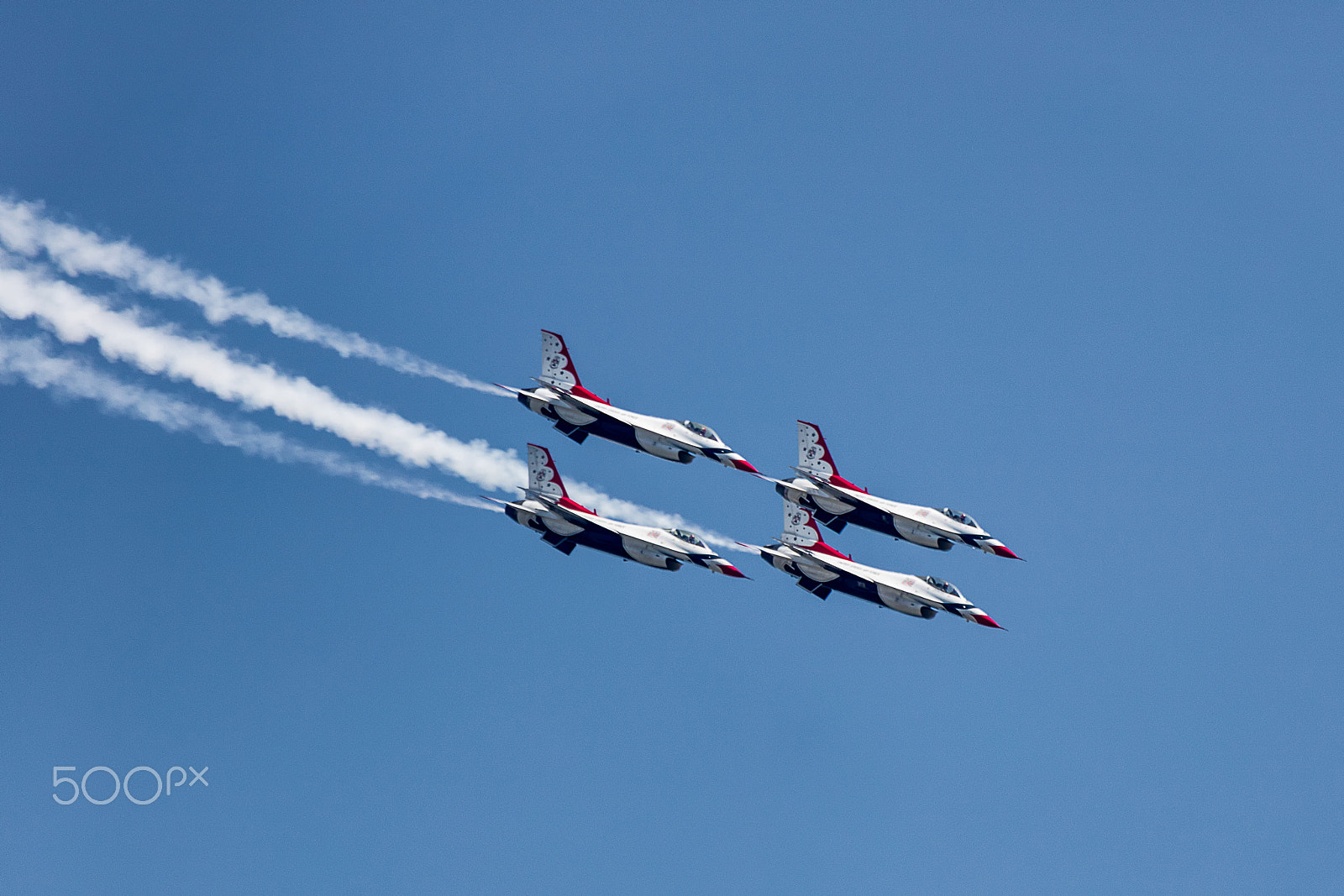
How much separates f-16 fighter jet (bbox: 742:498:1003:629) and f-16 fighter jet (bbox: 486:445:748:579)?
466 cm

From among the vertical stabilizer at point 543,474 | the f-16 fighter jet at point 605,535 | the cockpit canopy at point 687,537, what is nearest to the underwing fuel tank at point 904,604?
the f-16 fighter jet at point 605,535

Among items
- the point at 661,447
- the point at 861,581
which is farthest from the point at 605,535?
the point at 861,581

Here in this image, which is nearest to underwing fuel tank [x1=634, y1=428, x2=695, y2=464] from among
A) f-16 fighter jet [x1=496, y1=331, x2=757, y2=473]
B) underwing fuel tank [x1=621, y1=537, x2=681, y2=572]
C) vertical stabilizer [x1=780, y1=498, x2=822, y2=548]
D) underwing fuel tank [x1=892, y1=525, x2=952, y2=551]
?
f-16 fighter jet [x1=496, y1=331, x2=757, y2=473]

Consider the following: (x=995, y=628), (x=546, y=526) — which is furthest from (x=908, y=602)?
(x=546, y=526)

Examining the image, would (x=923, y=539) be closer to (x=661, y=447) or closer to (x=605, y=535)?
(x=661, y=447)

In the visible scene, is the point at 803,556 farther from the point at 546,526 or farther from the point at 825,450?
the point at 546,526

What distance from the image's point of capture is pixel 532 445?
112 m

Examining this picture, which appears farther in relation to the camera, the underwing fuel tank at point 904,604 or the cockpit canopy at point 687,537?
the underwing fuel tank at point 904,604

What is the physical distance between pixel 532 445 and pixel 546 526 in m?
4.93

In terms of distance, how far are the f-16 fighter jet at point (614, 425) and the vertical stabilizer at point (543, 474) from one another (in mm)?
2028

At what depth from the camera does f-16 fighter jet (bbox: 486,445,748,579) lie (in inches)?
4306

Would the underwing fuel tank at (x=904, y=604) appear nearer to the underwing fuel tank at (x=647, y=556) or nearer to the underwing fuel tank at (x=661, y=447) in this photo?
the underwing fuel tank at (x=647, y=556)

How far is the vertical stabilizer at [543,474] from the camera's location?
364ft

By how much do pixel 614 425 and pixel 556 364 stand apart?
494 centimetres
